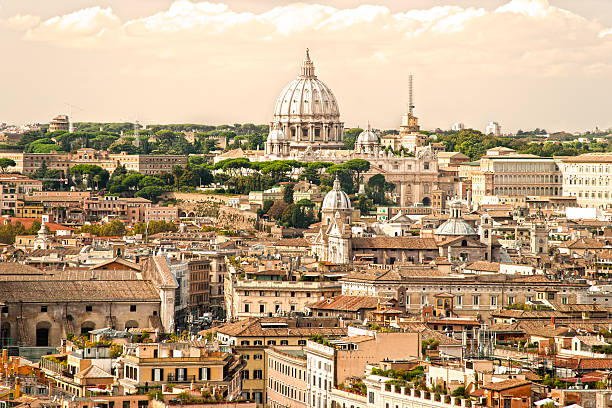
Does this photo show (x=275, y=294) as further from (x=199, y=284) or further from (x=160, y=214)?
(x=160, y=214)

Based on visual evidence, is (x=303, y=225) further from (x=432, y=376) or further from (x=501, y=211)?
(x=432, y=376)

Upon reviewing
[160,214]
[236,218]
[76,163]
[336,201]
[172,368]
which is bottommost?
[236,218]

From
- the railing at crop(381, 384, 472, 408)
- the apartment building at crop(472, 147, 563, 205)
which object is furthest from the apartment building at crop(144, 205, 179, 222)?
the railing at crop(381, 384, 472, 408)

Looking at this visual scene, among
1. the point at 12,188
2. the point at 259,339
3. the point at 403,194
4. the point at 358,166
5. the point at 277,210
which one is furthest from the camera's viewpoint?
the point at 403,194

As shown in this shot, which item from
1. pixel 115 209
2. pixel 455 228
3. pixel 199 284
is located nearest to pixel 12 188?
pixel 115 209

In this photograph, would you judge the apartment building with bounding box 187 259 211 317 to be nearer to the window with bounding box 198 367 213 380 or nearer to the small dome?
the small dome

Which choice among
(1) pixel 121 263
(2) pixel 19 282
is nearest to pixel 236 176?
(1) pixel 121 263
